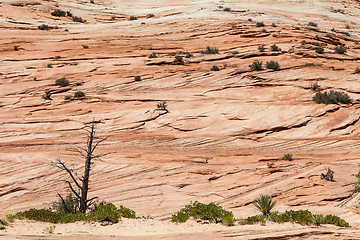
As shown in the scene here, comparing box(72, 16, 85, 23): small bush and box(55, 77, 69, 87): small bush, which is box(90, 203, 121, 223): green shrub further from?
box(72, 16, 85, 23): small bush

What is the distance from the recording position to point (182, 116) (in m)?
17.7

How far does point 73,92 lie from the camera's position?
68.3 ft

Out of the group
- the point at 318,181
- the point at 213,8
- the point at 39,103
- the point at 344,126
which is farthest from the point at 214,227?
the point at 213,8

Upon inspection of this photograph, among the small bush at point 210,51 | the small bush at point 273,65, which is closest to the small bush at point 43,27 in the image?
the small bush at point 210,51

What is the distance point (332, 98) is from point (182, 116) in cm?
783

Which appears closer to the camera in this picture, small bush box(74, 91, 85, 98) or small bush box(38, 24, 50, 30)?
small bush box(74, 91, 85, 98)

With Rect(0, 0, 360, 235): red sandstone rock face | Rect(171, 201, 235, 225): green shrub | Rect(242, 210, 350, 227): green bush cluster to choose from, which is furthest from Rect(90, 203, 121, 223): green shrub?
Rect(242, 210, 350, 227): green bush cluster

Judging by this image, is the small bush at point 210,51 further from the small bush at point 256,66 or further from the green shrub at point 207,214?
the green shrub at point 207,214

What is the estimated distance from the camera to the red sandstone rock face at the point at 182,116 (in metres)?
12.7

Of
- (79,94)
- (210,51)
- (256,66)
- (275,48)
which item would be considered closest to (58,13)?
(210,51)

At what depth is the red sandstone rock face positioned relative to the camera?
12.7 meters

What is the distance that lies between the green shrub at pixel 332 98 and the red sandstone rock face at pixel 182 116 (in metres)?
0.48

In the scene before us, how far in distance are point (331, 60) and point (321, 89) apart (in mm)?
5505

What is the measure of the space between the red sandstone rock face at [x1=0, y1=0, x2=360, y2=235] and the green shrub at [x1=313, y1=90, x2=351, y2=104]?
1.57 feet
